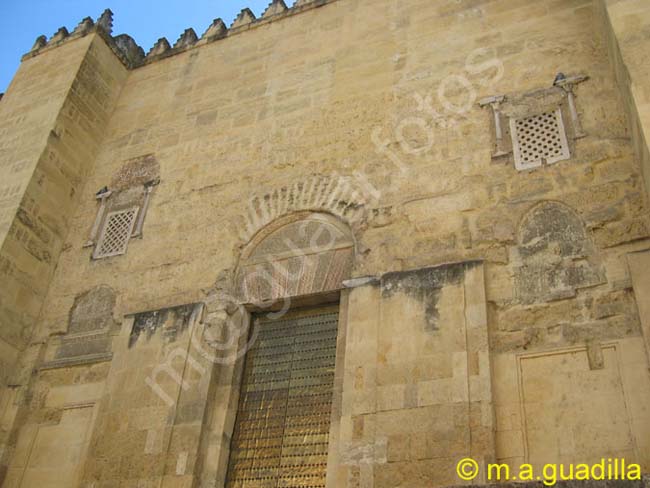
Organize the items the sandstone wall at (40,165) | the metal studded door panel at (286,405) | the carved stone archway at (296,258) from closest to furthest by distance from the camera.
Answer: the metal studded door panel at (286,405) → the carved stone archway at (296,258) → the sandstone wall at (40,165)

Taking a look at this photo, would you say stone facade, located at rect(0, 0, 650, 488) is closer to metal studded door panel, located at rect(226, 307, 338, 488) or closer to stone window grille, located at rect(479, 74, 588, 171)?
stone window grille, located at rect(479, 74, 588, 171)

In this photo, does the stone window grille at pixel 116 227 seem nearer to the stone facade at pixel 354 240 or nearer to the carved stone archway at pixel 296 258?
the stone facade at pixel 354 240

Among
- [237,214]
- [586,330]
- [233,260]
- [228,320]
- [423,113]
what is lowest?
[586,330]

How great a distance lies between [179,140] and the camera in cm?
773

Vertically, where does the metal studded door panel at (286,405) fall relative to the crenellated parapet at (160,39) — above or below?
below

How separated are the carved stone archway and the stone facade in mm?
24

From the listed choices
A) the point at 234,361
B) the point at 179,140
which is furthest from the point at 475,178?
the point at 179,140

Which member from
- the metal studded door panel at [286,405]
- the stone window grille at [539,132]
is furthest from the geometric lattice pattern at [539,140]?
the metal studded door panel at [286,405]

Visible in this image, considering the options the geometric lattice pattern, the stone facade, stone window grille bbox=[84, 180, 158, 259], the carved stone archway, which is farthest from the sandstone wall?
the geometric lattice pattern

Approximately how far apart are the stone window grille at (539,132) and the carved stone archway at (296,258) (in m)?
1.50

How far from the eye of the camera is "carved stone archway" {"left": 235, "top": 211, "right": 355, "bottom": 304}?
5875 mm

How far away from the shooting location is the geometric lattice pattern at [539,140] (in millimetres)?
5602

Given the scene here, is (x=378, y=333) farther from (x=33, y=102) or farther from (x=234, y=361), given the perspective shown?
(x=33, y=102)

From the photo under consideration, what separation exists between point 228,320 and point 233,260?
61 centimetres
